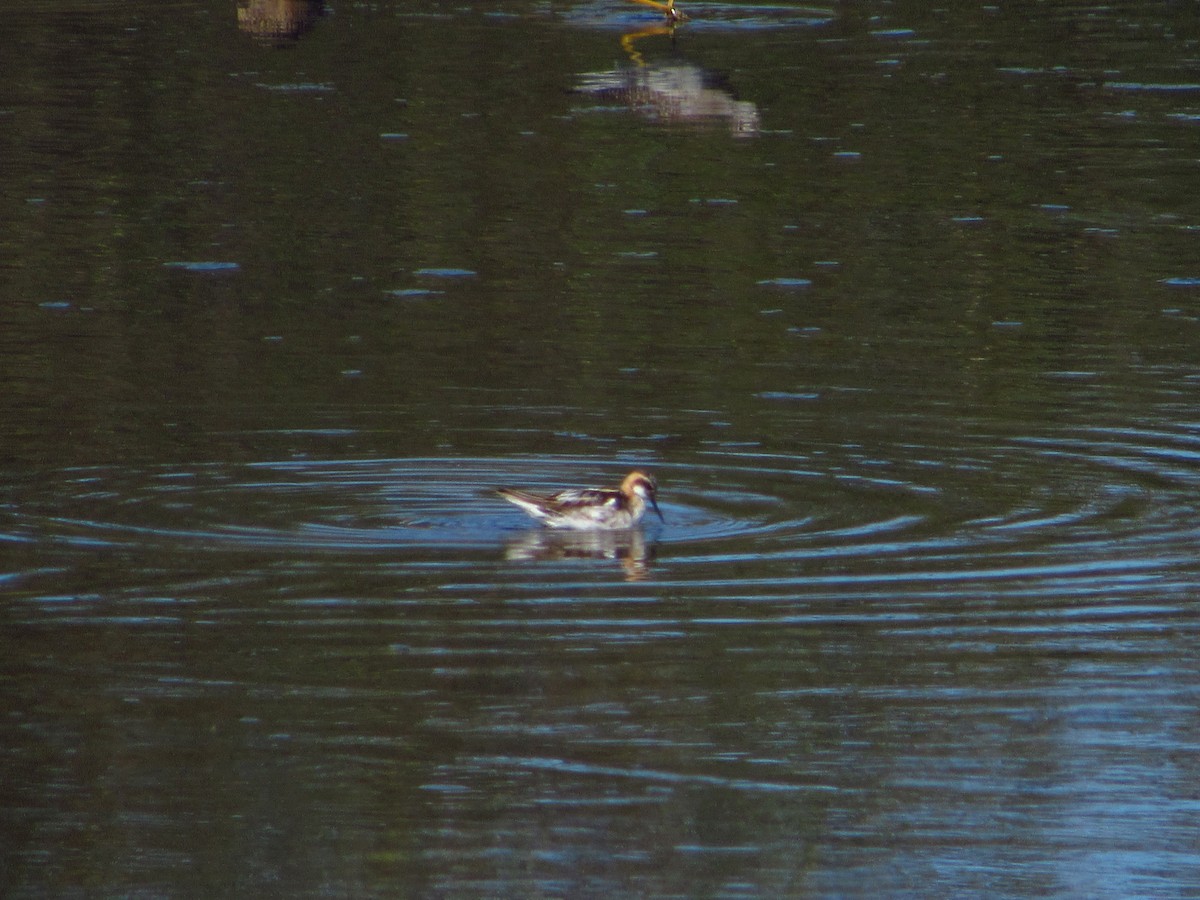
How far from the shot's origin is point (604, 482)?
10414 millimetres

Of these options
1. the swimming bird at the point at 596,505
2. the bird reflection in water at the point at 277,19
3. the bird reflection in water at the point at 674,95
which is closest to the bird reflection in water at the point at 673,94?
the bird reflection in water at the point at 674,95

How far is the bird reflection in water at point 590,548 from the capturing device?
9328 mm

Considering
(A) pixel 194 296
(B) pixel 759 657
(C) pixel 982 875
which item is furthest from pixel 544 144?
(C) pixel 982 875

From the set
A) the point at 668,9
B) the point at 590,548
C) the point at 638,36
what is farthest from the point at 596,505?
the point at 668,9

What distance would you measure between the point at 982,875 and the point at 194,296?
30.9ft

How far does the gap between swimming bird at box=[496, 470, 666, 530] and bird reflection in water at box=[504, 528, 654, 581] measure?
52 millimetres

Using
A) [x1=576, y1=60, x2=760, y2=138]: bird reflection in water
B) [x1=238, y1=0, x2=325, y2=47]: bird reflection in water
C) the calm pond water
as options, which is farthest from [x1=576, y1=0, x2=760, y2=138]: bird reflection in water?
[x1=238, y1=0, x2=325, y2=47]: bird reflection in water

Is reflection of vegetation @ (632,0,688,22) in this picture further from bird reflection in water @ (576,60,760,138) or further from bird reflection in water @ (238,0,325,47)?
bird reflection in water @ (238,0,325,47)

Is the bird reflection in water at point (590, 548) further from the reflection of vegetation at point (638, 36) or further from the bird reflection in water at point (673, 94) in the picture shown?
the reflection of vegetation at point (638, 36)

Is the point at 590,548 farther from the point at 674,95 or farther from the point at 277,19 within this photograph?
the point at 277,19

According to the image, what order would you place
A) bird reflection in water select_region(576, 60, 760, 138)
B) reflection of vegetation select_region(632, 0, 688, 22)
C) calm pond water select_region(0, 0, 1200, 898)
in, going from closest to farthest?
calm pond water select_region(0, 0, 1200, 898) < bird reflection in water select_region(576, 60, 760, 138) < reflection of vegetation select_region(632, 0, 688, 22)

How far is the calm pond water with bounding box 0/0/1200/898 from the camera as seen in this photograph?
654 cm

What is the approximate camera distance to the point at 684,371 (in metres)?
12.5

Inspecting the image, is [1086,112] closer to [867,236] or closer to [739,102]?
[739,102]
